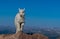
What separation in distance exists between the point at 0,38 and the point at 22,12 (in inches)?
119

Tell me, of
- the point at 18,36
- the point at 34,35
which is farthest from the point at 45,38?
the point at 18,36

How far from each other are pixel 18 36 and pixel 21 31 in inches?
47.1

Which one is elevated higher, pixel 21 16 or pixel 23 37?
pixel 21 16

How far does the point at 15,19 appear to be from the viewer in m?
28.6

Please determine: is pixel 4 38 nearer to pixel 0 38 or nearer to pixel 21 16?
pixel 0 38

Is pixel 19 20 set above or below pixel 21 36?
above

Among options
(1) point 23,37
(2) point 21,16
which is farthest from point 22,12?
(1) point 23,37

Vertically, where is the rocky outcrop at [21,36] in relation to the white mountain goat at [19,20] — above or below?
below

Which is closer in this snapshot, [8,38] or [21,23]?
[8,38]

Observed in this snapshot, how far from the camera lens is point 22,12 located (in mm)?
27078

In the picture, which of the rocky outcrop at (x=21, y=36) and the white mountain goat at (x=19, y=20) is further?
the white mountain goat at (x=19, y=20)

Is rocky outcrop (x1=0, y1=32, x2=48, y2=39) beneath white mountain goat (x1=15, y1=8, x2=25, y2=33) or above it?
beneath

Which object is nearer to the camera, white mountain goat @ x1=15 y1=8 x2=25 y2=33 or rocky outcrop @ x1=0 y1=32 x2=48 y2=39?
rocky outcrop @ x1=0 y1=32 x2=48 y2=39

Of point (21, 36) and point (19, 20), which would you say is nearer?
point (21, 36)
